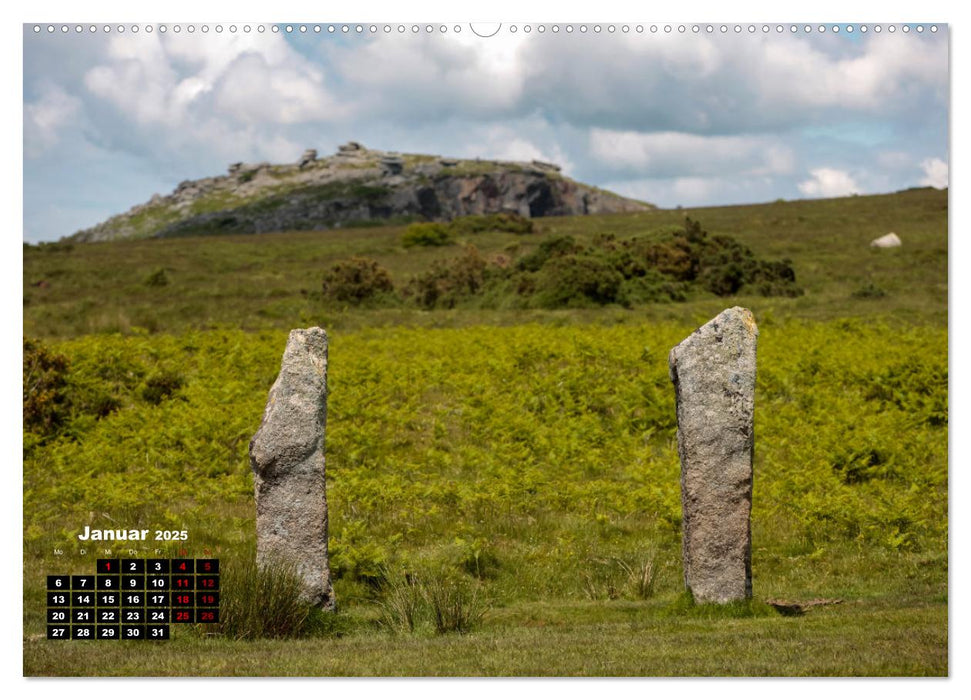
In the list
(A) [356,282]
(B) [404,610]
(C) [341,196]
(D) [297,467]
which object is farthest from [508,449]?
(C) [341,196]

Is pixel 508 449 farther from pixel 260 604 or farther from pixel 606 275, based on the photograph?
pixel 606 275

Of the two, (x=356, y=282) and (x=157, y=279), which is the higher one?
(x=157, y=279)

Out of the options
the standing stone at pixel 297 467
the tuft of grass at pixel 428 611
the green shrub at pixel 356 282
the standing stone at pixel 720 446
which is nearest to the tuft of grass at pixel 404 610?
the tuft of grass at pixel 428 611

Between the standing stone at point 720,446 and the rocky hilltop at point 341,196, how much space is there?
51.8 meters

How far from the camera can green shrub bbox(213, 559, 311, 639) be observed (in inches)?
383

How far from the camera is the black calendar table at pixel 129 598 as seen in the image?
9.16 metres

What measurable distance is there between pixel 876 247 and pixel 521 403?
27.9 metres

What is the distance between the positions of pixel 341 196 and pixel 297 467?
217 ft

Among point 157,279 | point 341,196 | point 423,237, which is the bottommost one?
point 157,279

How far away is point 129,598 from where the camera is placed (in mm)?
9172

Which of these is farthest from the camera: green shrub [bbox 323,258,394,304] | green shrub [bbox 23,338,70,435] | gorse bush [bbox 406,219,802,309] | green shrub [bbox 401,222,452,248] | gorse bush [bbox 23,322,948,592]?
green shrub [bbox 401,222,452,248]

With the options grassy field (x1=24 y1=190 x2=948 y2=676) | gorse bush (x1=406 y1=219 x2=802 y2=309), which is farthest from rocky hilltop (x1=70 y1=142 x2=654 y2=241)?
grassy field (x1=24 y1=190 x2=948 y2=676)

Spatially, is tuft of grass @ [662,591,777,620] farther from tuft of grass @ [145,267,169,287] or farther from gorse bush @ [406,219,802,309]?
tuft of grass @ [145,267,169,287]

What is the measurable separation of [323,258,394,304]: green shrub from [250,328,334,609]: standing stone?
989 inches
